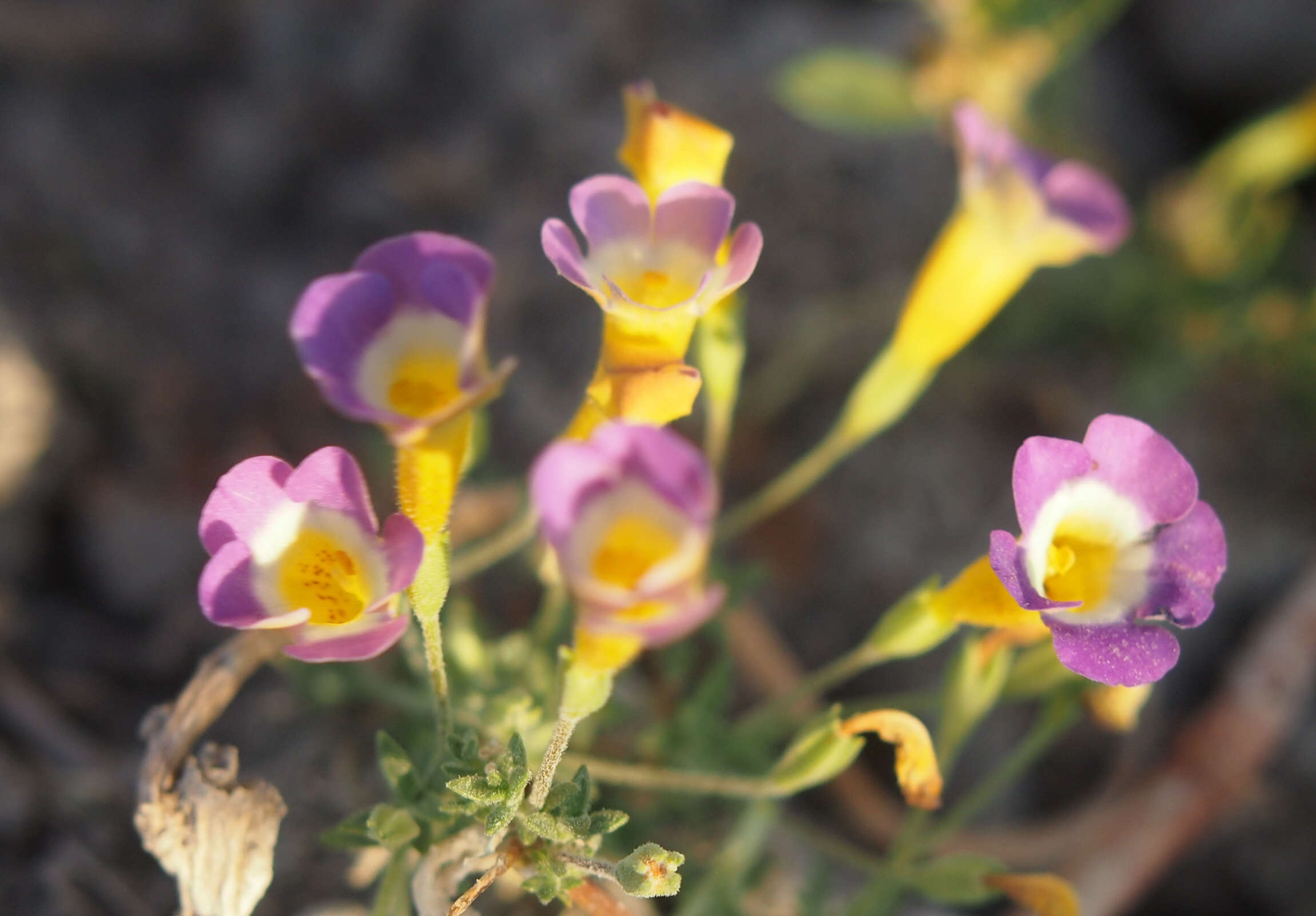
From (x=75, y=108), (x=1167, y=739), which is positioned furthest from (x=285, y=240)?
(x=1167, y=739)

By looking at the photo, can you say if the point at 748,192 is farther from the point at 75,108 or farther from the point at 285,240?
the point at 75,108

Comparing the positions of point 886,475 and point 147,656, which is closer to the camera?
point 147,656

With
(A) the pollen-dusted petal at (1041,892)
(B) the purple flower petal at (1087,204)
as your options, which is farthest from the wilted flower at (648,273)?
(A) the pollen-dusted petal at (1041,892)

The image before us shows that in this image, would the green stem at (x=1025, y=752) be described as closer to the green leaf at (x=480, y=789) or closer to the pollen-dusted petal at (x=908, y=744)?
the pollen-dusted petal at (x=908, y=744)

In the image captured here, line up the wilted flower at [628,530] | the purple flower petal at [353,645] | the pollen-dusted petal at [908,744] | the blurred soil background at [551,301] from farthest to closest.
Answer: the blurred soil background at [551,301]
the pollen-dusted petal at [908,744]
the purple flower petal at [353,645]
the wilted flower at [628,530]

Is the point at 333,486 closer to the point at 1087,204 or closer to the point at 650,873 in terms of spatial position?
the point at 650,873

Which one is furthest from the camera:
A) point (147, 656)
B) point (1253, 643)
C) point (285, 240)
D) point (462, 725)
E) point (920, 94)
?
point (285, 240)
